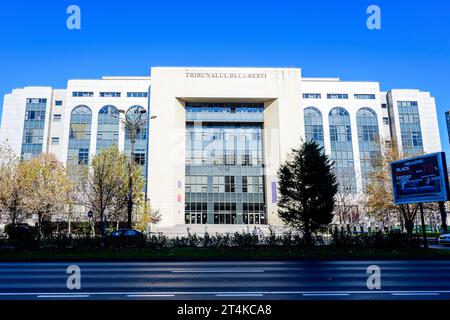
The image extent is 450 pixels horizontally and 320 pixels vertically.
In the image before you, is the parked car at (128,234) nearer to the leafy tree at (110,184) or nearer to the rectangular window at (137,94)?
the leafy tree at (110,184)

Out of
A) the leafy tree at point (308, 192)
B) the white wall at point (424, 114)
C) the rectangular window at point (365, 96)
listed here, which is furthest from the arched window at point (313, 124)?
the leafy tree at point (308, 192)

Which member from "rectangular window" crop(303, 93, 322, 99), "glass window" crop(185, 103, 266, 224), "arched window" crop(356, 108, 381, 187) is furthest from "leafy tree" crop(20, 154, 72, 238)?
"arched window" crop(356, 108, 381, 187)

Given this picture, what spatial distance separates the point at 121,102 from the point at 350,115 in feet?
167

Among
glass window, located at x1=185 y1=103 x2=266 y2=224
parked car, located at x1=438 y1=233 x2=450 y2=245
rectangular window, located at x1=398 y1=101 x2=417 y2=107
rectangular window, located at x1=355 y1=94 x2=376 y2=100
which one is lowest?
parked car, located at x1=438 y1=233 x2=450 y2=245

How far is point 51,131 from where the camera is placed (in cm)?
6675

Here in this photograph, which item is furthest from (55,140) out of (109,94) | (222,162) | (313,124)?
(313,124)

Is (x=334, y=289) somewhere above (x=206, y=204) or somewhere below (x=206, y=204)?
below

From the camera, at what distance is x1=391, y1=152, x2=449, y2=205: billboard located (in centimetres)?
2175

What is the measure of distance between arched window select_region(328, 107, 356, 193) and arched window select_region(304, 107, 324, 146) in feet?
8.07

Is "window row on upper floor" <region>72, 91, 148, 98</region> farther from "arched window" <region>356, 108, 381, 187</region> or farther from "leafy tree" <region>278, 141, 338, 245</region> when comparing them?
"leafy tree" <region>278, 141, 338, 245</region>

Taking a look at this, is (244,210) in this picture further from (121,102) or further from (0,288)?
(0,288)

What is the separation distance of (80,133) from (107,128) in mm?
5667
